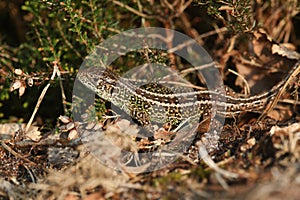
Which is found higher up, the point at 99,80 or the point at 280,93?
the point at 280,93

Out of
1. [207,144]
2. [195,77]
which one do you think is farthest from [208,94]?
[207,144]

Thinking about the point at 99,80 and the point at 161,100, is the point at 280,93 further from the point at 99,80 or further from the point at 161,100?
the point at 99,80

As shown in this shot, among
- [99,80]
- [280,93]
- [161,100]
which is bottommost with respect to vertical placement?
[161,100]

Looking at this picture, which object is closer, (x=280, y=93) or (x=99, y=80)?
(x=280, y=93)

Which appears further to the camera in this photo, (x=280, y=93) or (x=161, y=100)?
(x=161, y=100)

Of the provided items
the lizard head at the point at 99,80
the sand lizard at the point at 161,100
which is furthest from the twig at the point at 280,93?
the lizard head at the point at 99,80

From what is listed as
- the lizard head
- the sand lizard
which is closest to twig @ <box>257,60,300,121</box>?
the sand lizard

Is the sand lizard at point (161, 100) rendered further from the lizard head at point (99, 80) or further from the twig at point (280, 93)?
the twig at point (280, 93)

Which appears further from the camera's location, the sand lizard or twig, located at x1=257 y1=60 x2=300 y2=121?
the sand lizard

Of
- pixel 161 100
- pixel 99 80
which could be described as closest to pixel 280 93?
pixel 161 100

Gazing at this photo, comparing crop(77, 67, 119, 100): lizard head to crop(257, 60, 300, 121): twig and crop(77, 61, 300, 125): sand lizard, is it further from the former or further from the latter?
crop(257, 60, 300, 121): twig
